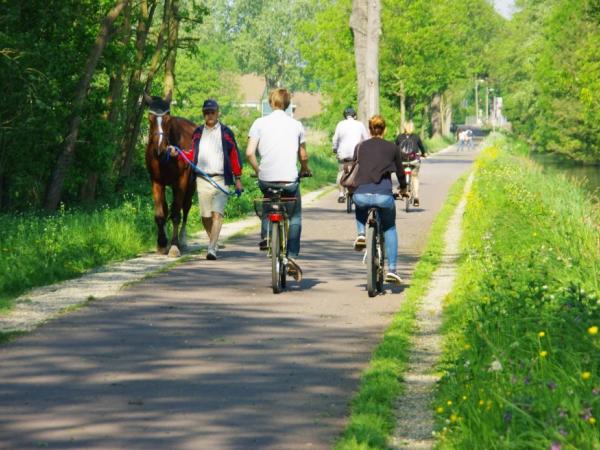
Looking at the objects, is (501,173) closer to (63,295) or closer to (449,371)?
(63,295)

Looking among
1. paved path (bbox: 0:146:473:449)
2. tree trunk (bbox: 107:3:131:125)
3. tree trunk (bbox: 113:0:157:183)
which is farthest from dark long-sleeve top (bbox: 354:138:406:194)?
tree trunk (bbox: 113:0:157:183)

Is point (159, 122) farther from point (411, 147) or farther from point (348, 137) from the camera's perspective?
point (411, 147)

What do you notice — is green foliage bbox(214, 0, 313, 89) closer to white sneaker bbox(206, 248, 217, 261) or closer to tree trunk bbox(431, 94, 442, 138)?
tree trunk bbox(431, 94, 442, 138)

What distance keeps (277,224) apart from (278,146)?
0.86 m

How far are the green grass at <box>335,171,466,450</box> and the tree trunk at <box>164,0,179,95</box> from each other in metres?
17.5

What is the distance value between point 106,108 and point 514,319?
17.6 metres

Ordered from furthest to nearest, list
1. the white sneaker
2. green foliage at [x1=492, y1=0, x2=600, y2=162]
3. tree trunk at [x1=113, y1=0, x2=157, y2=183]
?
1. green foliage at [x1=492, y1=0, x2=600, y2=162]
2. tree trunk at [x1=113, y1=0, x2=157, y2=183]
3. the white sneaker

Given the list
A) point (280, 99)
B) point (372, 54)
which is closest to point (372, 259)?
point (280, 99)

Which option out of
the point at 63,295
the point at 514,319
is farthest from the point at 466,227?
the point at 514,319

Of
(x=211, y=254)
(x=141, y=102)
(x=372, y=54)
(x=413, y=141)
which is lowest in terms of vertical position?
(x=211, y=254)

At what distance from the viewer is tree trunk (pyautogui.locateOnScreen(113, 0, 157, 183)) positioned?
2934 centimetres

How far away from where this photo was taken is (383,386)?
8.48m

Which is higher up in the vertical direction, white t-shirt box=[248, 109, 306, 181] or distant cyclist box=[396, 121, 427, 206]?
white t-shirt box=[248, 109, 306, 181]

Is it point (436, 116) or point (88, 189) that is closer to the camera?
point (88, 189)
